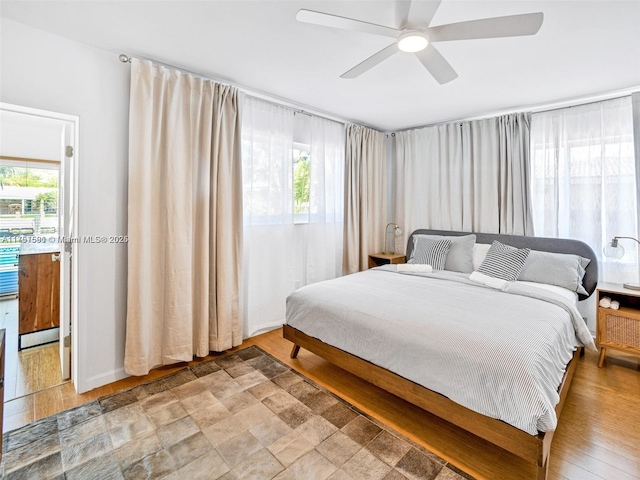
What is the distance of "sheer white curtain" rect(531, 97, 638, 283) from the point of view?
3082mm

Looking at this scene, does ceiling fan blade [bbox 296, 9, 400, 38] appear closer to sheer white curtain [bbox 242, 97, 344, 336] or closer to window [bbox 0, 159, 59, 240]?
sheer white curtain [bbox 242, 97, 344, 336]

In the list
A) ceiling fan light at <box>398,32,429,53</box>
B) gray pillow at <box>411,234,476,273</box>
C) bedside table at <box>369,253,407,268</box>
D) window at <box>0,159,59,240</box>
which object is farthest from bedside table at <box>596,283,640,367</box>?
window at <box>0,159,59,240</box>

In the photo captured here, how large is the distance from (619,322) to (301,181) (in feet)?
11.1

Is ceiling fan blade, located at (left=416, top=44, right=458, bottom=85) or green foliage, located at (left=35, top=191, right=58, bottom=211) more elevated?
ceiling fan blade, located at (left=416, top=44, right=458, bottom=85)

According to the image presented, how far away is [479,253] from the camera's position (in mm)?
3539

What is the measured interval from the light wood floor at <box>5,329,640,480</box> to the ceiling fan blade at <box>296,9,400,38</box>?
239cm

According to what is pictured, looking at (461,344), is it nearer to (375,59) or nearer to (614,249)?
(375,59)

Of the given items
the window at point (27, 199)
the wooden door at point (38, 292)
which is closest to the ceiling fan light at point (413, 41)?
the wooden door at point (38, 292)

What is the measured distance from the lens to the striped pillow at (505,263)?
3.02m

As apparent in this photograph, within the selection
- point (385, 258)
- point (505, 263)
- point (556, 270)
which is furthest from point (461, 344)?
point (385, 258)

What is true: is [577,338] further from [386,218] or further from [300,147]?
[300,147]

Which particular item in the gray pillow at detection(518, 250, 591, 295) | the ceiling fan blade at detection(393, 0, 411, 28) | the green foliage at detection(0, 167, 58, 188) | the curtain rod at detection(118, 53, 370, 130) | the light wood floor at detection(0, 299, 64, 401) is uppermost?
the curtain rod at detection(118, 53, 370, 130)

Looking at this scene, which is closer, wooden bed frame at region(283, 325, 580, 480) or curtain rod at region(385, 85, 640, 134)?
wooden bed frame at region(283, 325, 580, 480)

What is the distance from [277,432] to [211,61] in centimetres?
282
